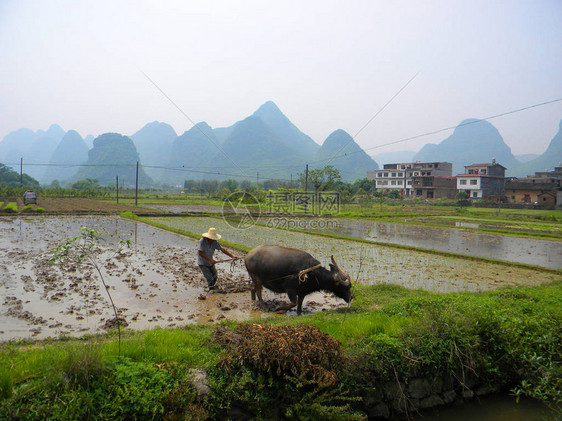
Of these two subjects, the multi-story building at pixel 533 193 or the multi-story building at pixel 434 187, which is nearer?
the multi-story building at pixel 533 193

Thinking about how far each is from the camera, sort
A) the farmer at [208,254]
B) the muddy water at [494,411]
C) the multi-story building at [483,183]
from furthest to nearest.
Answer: the multi-story building at [483,183] < the farmer at [208,254] < the muddy water at [494,411]

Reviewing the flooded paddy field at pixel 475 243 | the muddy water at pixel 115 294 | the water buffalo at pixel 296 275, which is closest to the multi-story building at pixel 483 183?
the flooded paddy field at pixel 475 243

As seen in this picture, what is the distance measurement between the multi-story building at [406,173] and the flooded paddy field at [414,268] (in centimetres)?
5498

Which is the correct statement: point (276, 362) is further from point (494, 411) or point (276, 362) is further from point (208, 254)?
point (208, 254)

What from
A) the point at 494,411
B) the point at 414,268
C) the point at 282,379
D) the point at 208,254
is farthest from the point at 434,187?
the point at 282,379

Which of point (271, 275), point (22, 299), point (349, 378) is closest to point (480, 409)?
point (349, 378)

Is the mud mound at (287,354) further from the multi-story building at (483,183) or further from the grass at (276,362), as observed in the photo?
the multi-story building at (483,183)

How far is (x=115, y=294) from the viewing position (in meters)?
8.16

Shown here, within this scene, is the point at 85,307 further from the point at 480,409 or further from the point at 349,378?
the point at 480,409

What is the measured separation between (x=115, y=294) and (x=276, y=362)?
17.7ft

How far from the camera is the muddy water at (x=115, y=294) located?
6473 mm

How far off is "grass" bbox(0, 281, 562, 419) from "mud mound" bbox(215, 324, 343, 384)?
0.02m

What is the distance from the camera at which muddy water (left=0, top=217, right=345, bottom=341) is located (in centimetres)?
647

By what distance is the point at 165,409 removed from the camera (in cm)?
375
